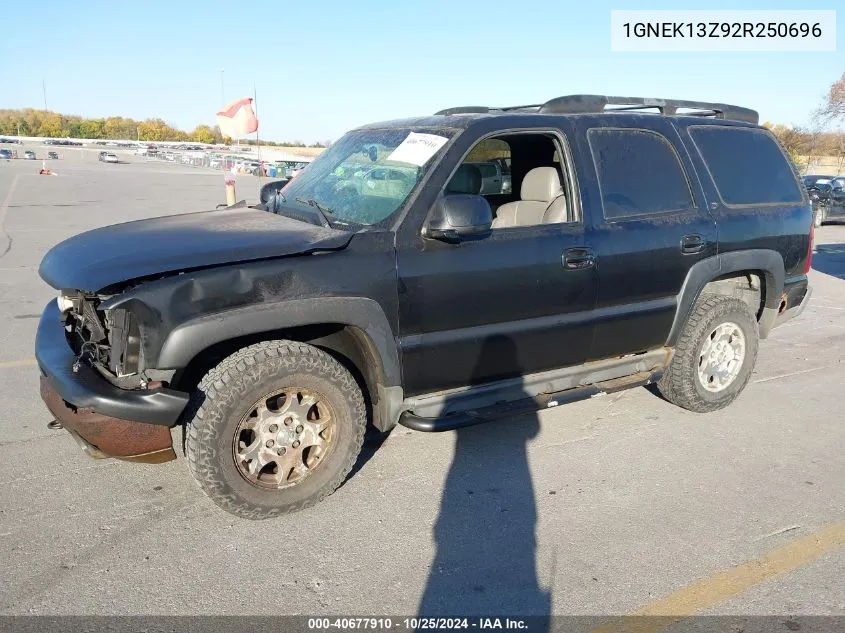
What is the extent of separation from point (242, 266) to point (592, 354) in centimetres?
222

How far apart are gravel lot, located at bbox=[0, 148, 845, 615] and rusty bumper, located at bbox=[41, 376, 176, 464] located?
0.40 metres

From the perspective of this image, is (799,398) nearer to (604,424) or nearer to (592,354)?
(604,424)

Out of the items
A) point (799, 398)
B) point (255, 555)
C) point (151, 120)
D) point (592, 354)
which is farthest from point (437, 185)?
point (151, 120)

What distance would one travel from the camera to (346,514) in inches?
133

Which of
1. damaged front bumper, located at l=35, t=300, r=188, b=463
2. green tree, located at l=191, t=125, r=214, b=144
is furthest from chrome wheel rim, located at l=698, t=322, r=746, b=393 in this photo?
green tree, located at l=191, t=125, r=214, b=144

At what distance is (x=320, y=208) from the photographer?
3754 mm

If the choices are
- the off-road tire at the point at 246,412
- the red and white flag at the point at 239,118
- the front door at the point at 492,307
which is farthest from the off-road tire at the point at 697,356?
the red and white flag at the point at 239,118

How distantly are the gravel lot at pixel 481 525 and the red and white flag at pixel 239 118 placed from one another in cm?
1103

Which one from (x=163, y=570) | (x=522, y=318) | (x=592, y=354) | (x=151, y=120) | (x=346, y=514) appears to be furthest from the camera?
(x=151, y=120)

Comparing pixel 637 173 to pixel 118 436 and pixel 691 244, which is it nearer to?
pixel 691 244

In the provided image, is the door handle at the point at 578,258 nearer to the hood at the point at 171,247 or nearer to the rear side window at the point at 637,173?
the rear side window at the point at 637,173

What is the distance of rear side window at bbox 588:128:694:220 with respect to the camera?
13.4 ft

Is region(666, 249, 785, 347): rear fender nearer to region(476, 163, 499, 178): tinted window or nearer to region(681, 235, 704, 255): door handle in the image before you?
region(681, 235, 704, 255): door handle

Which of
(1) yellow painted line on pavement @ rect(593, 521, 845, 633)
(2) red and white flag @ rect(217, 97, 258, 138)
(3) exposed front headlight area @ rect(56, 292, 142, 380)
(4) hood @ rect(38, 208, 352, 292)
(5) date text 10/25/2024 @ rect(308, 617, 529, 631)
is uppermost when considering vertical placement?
(2) red and white flag @ rect(217, 97, 258, 138)
